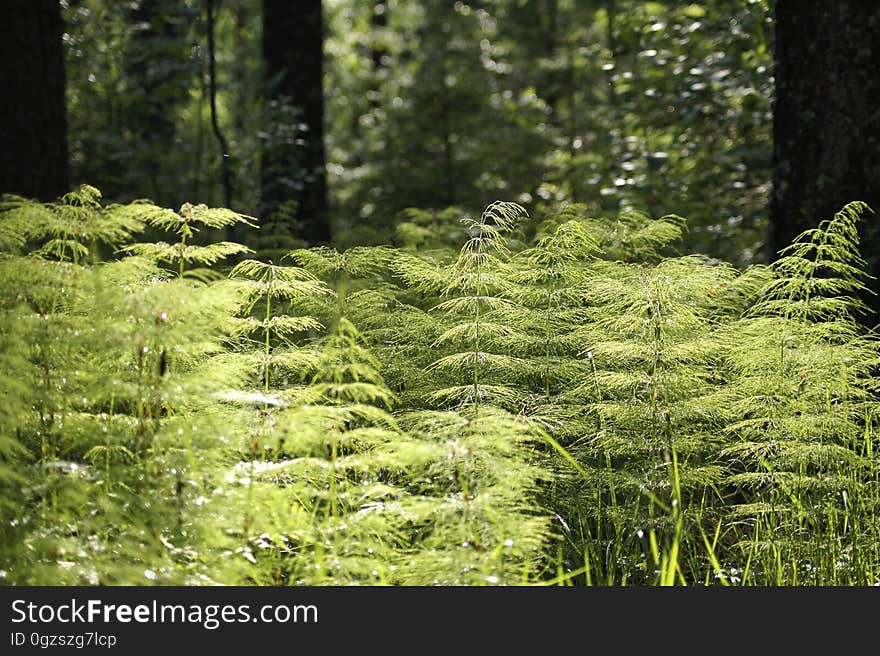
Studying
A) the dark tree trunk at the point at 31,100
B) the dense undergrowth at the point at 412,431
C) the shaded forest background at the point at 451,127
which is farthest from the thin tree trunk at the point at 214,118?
the dense undergrowth at the point at 412,431

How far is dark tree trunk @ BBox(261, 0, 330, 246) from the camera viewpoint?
6379 millimetres

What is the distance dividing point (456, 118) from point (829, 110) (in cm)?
710

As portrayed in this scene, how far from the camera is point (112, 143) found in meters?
6.85

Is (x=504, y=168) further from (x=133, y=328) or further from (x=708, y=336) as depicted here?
(x=133, y=328)

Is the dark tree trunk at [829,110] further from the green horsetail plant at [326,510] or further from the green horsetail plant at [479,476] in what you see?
the green horsetail plant at [326,510]

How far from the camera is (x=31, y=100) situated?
4.67m

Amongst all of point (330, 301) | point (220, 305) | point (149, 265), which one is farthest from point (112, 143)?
point (220, 305)

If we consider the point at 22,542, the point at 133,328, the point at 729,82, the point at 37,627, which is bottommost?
the point at 37,627

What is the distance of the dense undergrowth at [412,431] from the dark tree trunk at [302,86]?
286 cm

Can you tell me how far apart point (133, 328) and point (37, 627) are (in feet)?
2.46

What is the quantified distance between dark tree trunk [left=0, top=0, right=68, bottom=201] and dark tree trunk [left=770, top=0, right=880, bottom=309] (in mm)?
3909

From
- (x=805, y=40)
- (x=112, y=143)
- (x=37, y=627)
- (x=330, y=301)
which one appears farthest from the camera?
(x=112, y=143)

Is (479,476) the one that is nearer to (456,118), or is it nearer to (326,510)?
(326,510)

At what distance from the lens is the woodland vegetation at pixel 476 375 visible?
2156 millimetres
